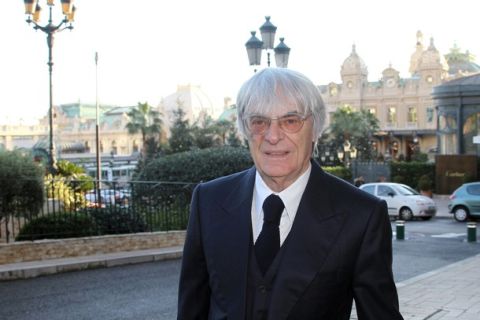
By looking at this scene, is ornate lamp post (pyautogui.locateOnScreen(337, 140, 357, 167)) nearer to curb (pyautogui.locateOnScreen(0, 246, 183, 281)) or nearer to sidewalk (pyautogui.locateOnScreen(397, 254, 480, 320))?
curb (pyautogui.locateOnScreen(0, 246, 183, 281))

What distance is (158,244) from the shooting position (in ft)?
43.6

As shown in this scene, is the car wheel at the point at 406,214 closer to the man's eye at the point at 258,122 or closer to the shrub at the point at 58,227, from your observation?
the shrub at the point at 58,227

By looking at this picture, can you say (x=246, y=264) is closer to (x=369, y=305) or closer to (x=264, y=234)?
(x=264, y=234)

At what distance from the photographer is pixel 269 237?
2.30m

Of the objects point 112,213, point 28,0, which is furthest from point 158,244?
point 28,0

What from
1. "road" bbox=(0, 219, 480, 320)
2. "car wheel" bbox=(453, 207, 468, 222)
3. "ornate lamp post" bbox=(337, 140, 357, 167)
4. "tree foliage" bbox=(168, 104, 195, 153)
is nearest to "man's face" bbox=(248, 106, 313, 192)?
"road" bbox=(0, 219, 480, 320)

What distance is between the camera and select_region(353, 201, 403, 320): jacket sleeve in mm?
2201

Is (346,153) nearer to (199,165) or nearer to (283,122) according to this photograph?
(199,165)

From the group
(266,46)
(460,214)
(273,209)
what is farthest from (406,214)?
(273,209)

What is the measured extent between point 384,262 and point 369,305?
16cm

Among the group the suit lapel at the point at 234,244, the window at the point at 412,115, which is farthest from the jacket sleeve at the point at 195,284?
the window at the point at 412,115

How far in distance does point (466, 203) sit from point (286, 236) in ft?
74.8

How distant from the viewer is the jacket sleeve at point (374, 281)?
220cm

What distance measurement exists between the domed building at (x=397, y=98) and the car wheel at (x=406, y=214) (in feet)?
156
